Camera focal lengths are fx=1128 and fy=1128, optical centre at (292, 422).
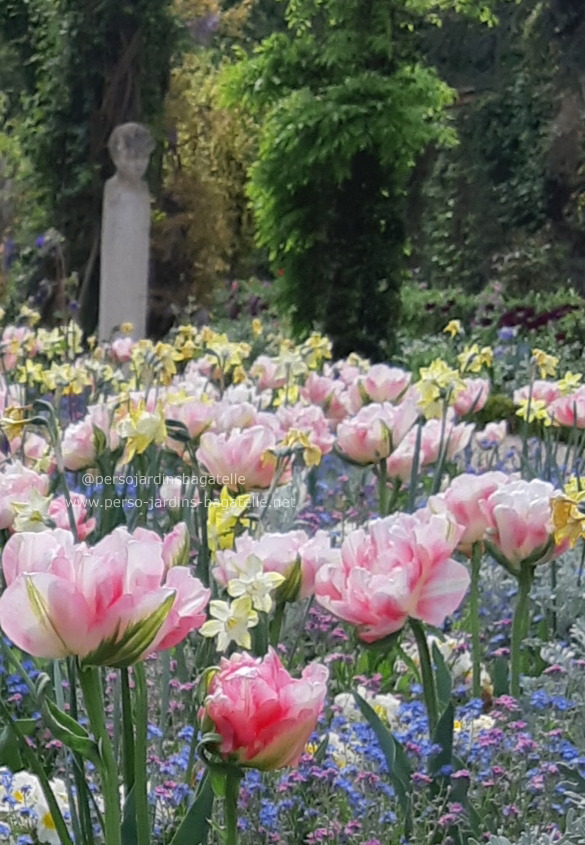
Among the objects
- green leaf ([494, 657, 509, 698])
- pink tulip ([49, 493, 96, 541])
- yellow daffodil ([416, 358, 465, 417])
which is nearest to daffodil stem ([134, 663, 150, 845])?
pink tulip ([49, 493, 96, 541])

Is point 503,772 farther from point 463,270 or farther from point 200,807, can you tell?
point 463,270

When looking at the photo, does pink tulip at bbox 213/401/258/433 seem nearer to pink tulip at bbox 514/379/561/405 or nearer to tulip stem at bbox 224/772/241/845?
pink tulip at bbox 514/379/561/405

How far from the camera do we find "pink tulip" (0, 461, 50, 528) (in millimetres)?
1314

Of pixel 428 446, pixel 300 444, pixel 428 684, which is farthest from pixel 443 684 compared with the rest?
pixel 428 446

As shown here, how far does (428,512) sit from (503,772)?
1.18ft

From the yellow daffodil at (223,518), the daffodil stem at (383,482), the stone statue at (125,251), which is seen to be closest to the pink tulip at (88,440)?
the daffodil stem at (383,482)

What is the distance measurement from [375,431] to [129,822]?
95 centimetres

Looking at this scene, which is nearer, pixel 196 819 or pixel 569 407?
pixel 196 819

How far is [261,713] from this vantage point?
33.6 inches

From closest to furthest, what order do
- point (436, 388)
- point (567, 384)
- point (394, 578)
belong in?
point (394, 578), point (436, 388), point (567, 384)

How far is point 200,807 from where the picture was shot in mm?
972

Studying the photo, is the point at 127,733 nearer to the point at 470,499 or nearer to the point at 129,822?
the point at 129,822

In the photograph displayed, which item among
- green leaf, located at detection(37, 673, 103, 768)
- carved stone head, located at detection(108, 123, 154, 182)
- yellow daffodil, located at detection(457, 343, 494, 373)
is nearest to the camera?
Result: green leaf, located at detection(37, 673, 103, 768)

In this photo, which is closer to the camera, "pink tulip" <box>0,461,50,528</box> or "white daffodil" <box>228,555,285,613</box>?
"white daffodil" <box>228,555,285,613</box>
